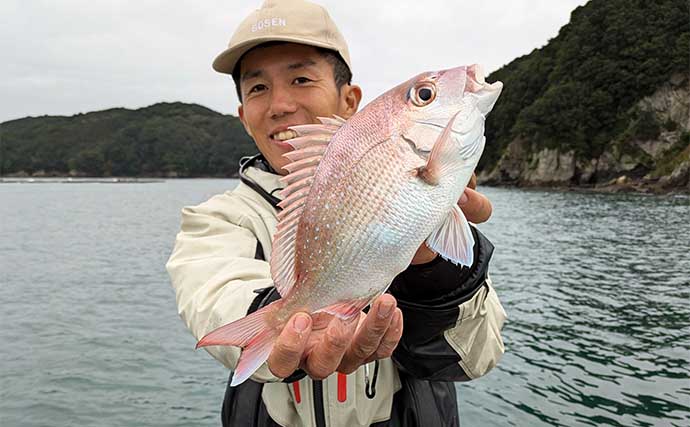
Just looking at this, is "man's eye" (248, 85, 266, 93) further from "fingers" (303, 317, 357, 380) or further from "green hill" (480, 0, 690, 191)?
"green hill" (480, 0, 690, 191)

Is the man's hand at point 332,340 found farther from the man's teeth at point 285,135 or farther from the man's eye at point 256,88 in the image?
the man's eye at point 256,88

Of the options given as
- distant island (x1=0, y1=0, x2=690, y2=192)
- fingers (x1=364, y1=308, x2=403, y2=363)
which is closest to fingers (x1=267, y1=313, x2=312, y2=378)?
fingers (x1=364, y1=308, x2=403, y2=363)

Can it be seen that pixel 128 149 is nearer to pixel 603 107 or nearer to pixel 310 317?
pixel 603 107

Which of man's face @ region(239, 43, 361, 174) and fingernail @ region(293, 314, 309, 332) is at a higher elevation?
man's face @ region(239, 43, 361, 174)

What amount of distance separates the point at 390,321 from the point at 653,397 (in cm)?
840

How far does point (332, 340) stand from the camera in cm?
175

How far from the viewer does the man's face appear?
2840 mm

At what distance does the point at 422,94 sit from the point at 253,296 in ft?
3.14

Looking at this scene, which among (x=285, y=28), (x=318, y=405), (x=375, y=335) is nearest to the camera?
(x=375, y=335)

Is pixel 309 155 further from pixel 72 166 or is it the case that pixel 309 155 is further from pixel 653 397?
pixel 72 166

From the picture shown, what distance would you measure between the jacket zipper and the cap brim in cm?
167

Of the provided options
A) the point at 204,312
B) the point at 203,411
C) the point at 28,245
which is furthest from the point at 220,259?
the point at 28,245

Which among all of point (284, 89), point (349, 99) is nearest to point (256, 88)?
point (284, 89)

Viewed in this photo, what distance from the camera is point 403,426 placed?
9.54ft
